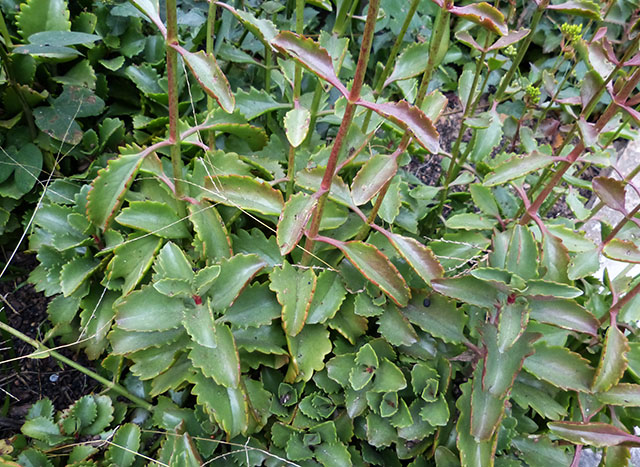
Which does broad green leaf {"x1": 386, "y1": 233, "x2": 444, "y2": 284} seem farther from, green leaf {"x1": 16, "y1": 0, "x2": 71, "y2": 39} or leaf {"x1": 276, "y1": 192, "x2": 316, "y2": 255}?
green leaf {"x1": 16, "y1": 0, "x2": 71, "y2": 39}

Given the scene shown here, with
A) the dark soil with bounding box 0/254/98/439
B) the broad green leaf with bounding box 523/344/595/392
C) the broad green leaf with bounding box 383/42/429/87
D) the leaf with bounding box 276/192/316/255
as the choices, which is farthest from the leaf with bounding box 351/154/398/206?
the dark soil with bounding box 0/254/98/439

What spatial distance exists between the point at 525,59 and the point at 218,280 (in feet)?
8.51

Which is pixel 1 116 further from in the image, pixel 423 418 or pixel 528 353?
pixel 528 353

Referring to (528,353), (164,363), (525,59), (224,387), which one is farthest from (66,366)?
(525,59)

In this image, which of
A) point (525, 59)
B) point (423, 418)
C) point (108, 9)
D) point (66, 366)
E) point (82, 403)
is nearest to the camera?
point (423, 418)

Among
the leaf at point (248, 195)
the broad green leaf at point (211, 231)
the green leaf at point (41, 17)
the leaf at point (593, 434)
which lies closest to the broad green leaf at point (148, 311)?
the broad green leaf at point (211, 231)

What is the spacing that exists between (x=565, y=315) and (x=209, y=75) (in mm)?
993

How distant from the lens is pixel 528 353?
1.14m

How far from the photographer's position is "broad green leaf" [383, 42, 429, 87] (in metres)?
1.24

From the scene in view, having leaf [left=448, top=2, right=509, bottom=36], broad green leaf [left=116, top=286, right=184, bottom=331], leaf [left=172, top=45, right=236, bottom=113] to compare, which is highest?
leaf [left=448, top=2, right=509, bottom=36]

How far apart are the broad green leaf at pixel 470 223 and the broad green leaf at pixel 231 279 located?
0.59 m

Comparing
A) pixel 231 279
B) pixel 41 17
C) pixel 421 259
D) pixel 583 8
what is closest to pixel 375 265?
pixel 421 259

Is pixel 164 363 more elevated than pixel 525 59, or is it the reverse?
pixel 525 59

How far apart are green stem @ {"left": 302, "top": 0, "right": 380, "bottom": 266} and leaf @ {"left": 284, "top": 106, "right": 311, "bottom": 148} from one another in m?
0.09
